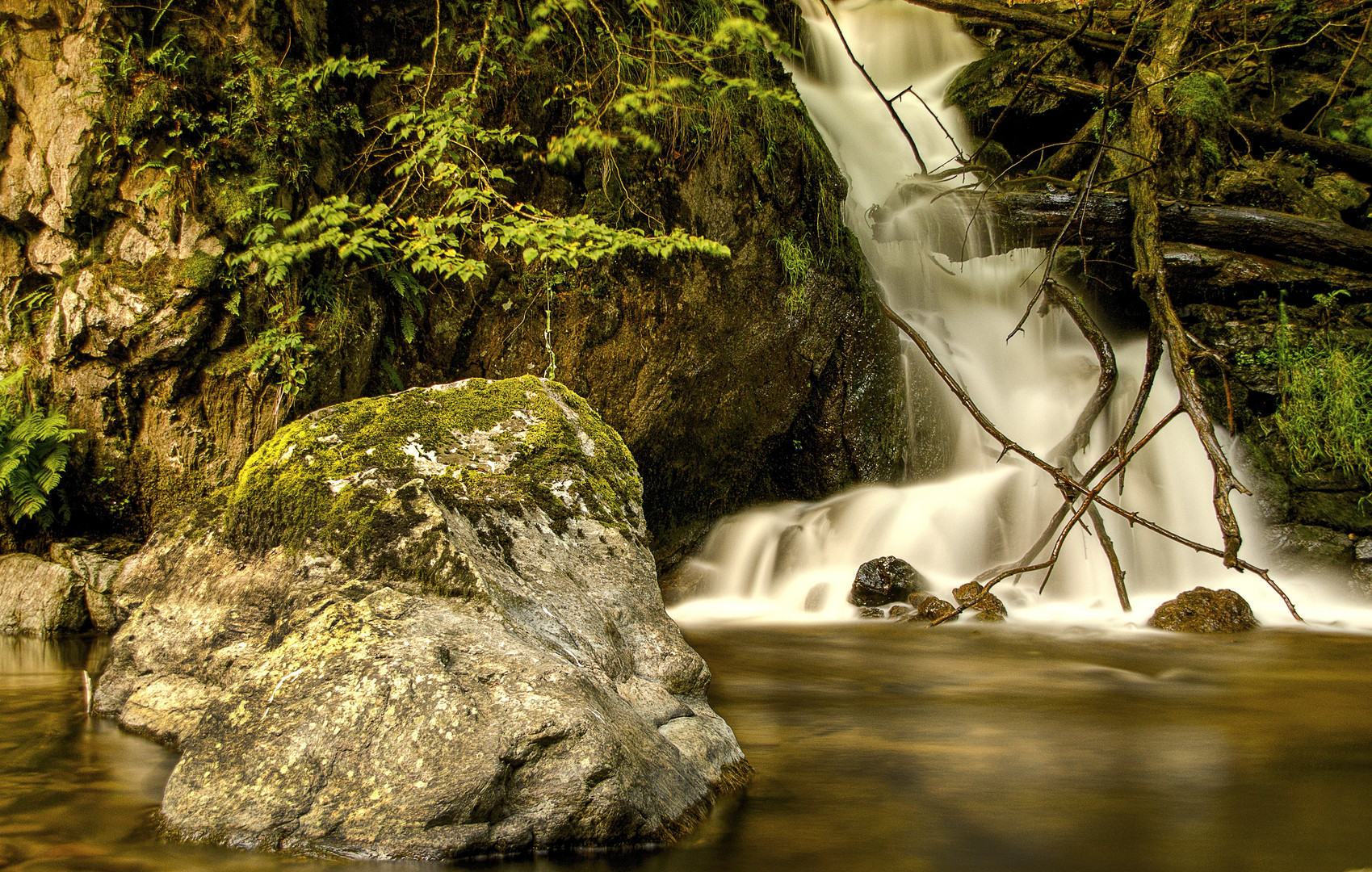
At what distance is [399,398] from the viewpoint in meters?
3.94

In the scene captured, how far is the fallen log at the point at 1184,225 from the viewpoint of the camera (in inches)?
310

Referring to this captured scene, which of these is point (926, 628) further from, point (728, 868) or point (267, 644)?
point (267, 644)

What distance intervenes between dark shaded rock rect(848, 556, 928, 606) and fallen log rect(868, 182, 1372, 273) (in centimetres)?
307

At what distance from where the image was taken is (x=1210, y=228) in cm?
805

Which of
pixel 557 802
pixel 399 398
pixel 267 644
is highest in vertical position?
pixel 399 398

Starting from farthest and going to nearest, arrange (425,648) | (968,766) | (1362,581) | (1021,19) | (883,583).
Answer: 1. (1021,19)
2. (1362,581)
3. (883,583)
4. (968,766)
5. (425,648)

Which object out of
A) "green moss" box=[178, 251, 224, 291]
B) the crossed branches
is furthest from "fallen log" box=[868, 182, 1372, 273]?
"green moss" box=[178, 251, 224, 291]

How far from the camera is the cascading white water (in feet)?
22.7

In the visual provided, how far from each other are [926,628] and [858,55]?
8.14 meters

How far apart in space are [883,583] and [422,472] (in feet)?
13.4

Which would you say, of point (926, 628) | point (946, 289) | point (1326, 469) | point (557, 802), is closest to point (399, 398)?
point (557, 802)

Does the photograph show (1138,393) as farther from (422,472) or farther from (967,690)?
(422,472)

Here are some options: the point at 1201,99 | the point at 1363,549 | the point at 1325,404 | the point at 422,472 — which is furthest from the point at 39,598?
the point at 1201,99

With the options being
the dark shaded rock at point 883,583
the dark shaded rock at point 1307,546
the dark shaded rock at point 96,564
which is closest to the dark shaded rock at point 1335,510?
the dark shaded rock at point 1307,546
